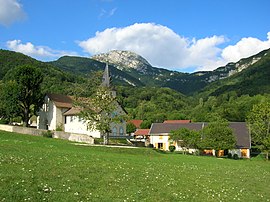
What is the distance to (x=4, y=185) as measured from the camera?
11719mm

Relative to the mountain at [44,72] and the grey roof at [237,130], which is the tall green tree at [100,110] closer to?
the grey roof at [237,130]

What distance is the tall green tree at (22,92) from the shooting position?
65.1 m

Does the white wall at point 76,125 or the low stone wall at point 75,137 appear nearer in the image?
the low stone wall at point 75,137

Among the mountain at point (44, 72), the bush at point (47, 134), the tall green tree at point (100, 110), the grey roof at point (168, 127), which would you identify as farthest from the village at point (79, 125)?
the mountain at point (44, 72)

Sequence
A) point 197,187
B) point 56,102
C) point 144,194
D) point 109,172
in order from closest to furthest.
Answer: point 144,194 < point 197,187 < point 109,172 < point 56,102

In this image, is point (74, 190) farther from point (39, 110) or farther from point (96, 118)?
point (39, 110)

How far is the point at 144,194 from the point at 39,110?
6607 centimetres

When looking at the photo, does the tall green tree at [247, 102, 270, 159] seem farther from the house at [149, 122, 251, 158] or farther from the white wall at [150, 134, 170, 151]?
the white wall at [150, 134, 170, 151]

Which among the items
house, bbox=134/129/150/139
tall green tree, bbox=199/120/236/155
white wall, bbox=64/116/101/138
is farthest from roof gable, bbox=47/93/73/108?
house, bbox=134/129/150/139

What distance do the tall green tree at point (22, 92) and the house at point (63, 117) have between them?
3.56 metres

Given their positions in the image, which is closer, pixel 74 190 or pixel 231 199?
pixel 74 190

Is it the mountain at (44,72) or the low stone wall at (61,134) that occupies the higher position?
the mountain at (44,72)

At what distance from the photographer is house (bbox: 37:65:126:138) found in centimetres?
6862

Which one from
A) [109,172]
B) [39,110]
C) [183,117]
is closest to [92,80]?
[39,110]
